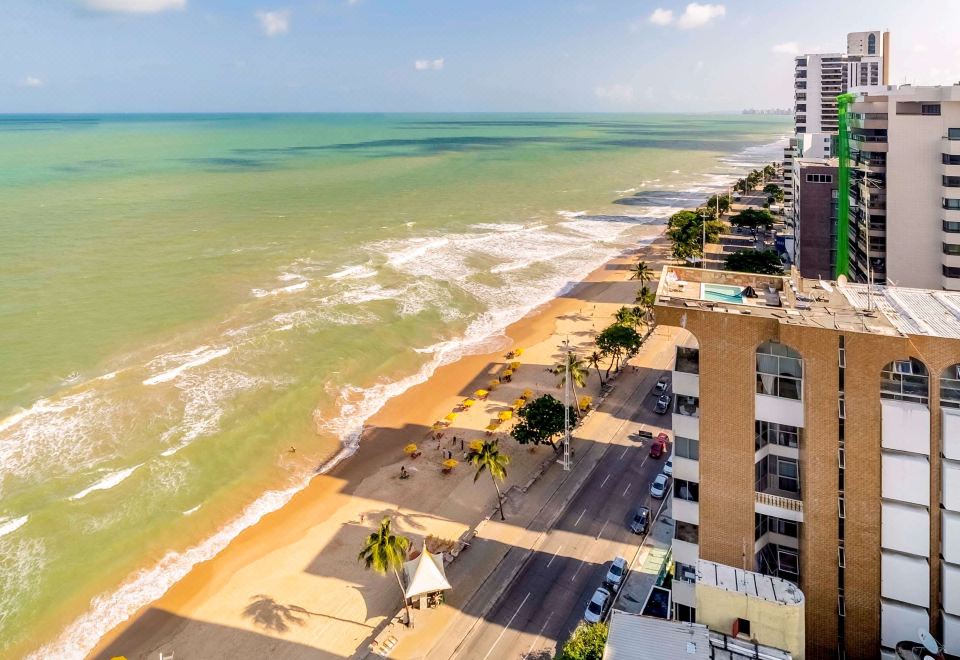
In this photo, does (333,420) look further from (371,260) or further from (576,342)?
(371,260)

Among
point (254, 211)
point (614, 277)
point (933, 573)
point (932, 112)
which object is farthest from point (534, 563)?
point (254, 211)

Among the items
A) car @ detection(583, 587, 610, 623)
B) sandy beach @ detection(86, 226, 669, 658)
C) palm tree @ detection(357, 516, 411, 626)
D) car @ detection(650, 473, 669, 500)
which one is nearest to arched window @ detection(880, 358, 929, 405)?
car @ detection(583, 587, 610, 623)

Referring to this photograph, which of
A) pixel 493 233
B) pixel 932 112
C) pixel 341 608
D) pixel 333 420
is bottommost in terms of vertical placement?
pixel 341 608

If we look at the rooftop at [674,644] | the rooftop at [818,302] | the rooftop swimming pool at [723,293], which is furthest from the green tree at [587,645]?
the rooftop swimming pool at [723,293]

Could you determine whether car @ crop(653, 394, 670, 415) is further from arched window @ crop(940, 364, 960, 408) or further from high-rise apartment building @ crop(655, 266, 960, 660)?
arched window @ crop(940, 364, 960, 408)

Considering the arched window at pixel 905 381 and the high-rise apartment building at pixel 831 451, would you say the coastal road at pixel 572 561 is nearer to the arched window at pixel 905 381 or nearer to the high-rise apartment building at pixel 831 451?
the high-rise apartment building at pixel 831 451
